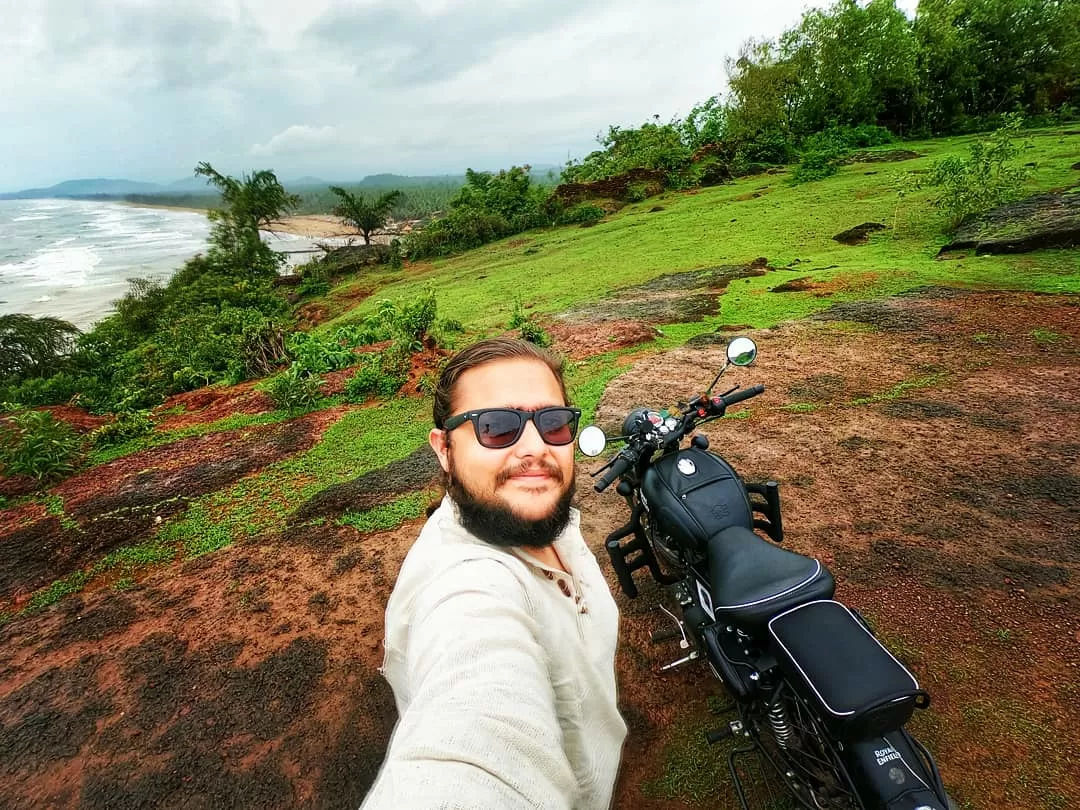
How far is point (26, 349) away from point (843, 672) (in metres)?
17.1

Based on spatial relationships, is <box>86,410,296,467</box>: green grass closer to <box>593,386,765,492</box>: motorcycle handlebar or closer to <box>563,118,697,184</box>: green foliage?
<box>593,386,765,492</box>: motorcycle handlebar

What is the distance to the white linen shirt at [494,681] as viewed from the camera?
917mm

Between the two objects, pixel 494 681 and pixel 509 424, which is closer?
pixel 494 681

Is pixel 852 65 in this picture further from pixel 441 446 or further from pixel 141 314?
pixel 141 314

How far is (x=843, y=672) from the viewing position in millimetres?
1497

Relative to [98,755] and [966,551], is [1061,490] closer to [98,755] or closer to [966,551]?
[966,551]

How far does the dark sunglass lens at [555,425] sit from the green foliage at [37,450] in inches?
295

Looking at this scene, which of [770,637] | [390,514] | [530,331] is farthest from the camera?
[530,331]

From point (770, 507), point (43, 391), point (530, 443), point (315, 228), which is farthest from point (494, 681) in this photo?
point (315, 228)

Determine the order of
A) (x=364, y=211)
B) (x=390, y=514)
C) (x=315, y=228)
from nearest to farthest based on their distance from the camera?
(x=390, y=514) → (x=364, y=211) → (x=315, y=228)

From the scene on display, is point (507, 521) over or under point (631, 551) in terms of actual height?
over

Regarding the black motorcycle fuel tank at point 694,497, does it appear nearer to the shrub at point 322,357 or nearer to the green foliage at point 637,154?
the shrub at point 322,357

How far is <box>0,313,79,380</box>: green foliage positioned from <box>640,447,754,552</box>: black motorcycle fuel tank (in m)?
15.7

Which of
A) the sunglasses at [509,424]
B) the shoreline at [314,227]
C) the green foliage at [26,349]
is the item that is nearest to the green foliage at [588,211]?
the green foliage at [26,349]
